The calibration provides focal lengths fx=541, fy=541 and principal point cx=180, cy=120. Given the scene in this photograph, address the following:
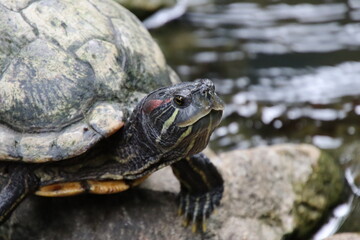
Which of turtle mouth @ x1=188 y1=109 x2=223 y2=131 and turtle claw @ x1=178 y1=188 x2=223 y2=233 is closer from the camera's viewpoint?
turtle mouth @ x1=188 y1=109 x2=223 y2=131

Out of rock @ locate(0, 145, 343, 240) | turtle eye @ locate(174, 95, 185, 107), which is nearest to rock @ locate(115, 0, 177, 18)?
rock @ locate(0, 145, 343, 240)

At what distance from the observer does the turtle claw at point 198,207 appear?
12.4ft

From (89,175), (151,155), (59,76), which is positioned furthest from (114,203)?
(59,76)

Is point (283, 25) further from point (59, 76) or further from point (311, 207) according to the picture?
point (59, 76)

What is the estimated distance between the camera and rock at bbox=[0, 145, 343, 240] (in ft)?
12.3

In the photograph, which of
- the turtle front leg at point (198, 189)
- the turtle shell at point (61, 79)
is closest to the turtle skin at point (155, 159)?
the turtle front leg at point (198, 189)

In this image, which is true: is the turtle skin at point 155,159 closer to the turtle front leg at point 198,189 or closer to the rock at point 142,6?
the turtle front leg at point 198,189

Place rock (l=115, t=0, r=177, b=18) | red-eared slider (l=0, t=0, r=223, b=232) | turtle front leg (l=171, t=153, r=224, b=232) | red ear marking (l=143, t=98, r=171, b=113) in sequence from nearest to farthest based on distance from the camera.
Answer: red ear marking (l=143, t=98, r=171, b=113) → red-eared slider (l=0, t=0, r=223, b=232) → turtle front leg (l=171, t=153, r=224, b=232) → rock (l=115, t=0, r=177, b=18)

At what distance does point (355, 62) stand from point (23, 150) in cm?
545

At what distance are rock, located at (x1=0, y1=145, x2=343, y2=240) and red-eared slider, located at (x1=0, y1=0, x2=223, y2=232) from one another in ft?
0.73

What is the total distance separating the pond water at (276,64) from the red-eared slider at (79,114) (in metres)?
2.09

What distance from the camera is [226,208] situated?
399cm

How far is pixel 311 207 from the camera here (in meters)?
4.39

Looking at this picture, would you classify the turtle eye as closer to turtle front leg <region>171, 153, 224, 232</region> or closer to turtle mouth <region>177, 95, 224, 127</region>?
turtle mouth <region>177, 95, 224, 127</region>
